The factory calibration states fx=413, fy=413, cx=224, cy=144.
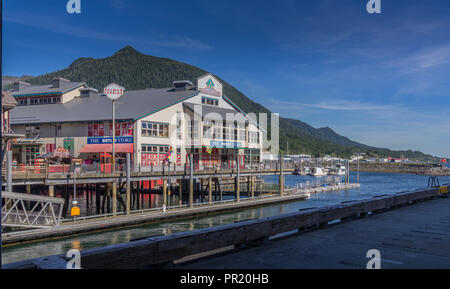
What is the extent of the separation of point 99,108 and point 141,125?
28.5ft

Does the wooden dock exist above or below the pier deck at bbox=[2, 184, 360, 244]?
above

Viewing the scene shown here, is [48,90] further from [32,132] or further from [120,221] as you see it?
[120,221]

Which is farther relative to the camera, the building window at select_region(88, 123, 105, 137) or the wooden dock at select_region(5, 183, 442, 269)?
the building window at select_region(88, 123, 105, 137)

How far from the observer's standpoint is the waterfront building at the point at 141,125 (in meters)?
49.6

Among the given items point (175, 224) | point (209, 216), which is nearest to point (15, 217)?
point (175, 224)

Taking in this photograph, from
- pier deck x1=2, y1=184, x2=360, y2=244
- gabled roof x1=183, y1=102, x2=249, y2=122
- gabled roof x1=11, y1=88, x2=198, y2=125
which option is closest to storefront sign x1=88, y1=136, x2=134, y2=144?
gabled roof x1=11, y1=88, x2=198, y2=125

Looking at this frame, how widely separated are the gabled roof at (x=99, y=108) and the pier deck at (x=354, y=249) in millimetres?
38875

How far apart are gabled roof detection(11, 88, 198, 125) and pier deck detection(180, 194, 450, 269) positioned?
128 ft

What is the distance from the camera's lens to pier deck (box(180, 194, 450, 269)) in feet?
27.5

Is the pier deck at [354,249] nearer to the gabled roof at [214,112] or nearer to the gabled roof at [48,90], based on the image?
the gabled roof at [214,112]

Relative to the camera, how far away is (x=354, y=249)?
984 cm

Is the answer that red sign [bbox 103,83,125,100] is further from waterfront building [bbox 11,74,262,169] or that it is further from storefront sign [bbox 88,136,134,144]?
storefront sign [bbox 88,136,134,144]
